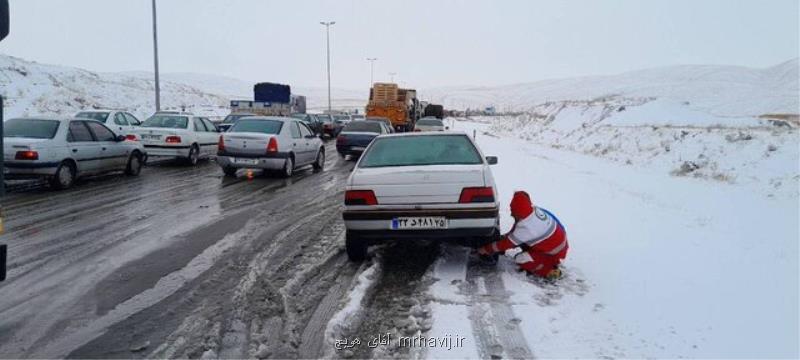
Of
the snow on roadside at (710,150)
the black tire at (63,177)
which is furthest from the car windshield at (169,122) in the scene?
the snow on roadside at (710,150)

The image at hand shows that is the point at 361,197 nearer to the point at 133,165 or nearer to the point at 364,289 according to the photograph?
the point at 364,289

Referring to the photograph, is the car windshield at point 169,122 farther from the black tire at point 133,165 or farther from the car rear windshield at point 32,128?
the car rear windshield at point 32,128

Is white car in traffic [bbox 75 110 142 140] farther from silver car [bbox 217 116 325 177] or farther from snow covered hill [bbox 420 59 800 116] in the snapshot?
snow covered hill [bbox 420 59 800 116]

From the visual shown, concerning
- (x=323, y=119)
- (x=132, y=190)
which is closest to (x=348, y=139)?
(x=132, y=190)

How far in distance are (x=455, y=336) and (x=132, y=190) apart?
914cm

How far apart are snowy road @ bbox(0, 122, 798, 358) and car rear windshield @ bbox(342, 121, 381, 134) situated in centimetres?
1180

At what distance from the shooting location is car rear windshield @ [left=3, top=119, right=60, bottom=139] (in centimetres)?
1048

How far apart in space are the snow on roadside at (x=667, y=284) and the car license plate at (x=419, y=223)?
82 cm

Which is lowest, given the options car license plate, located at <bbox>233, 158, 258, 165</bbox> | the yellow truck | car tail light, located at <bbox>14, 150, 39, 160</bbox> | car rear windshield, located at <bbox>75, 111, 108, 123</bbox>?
car license plate, located at <bbox>233, 158, 258, 165</bbox>

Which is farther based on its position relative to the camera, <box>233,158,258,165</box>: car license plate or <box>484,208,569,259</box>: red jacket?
<box>233,158,258,165</box>: car license plate

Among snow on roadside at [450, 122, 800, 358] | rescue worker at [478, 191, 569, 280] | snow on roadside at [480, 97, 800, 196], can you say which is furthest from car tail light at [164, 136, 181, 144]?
snow on roadside at [480, 97, 800, 196]

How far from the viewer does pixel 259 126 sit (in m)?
13.8

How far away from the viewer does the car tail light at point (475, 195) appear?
5.38m

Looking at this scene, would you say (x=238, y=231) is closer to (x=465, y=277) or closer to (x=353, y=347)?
(x=465, y=277)
